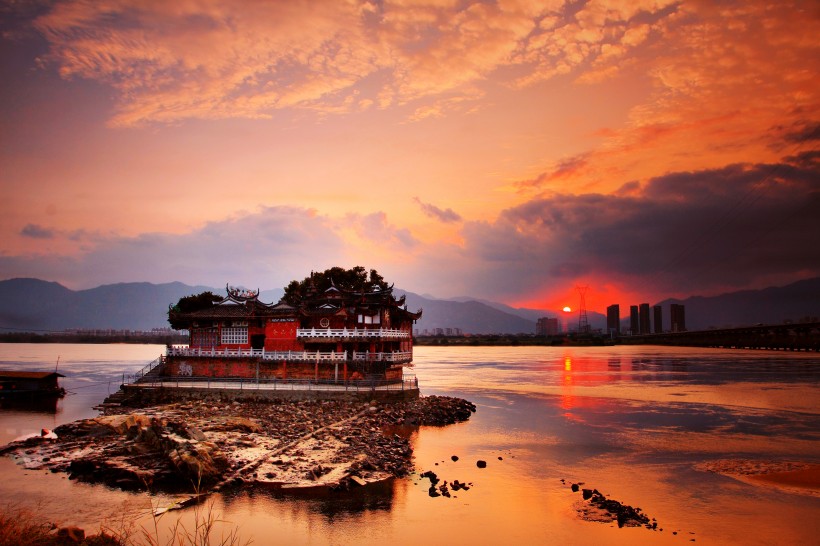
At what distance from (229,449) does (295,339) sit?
968 inches

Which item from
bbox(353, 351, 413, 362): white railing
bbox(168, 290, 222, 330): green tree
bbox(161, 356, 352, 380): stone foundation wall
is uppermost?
bbox(168, 290, 222, 330): green tree

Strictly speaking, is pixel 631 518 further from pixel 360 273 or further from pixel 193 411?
pixel 360 273

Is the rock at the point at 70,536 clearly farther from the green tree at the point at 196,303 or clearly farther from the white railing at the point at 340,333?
the green tree at the point at 196,303

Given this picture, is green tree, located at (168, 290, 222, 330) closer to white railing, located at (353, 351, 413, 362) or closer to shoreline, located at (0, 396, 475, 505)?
white railing, located at (353, 351, 413, 362)

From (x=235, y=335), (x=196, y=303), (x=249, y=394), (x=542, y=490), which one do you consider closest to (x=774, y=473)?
(x=542, y=490)

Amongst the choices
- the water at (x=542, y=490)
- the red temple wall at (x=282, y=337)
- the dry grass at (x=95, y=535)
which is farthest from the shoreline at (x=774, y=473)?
the red temple wall at (x=282, y=337)

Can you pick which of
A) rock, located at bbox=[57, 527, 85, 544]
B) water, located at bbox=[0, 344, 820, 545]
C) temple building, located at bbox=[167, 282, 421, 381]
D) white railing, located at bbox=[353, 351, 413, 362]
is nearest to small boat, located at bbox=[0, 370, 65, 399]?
water, located at bbox=[0, 344, 820, 545]

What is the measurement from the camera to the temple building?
56031 millimetres

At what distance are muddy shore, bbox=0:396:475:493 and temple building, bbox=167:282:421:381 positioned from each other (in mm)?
9050

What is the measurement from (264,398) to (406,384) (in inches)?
585

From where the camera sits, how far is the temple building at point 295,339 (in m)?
56.0

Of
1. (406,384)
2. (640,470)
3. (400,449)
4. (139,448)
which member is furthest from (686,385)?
(139,448)

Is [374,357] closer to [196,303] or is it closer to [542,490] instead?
[542,490]

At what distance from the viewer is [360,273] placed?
9238 cm
